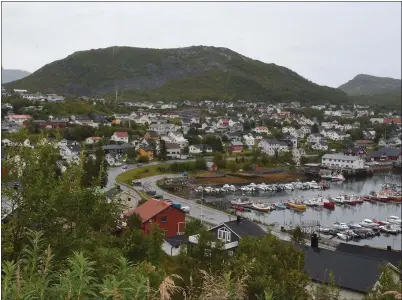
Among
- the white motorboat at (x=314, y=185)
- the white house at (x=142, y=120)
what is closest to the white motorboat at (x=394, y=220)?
the white motorboat at (x=314, y=185)

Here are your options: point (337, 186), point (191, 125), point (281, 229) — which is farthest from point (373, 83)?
point (281, 229)

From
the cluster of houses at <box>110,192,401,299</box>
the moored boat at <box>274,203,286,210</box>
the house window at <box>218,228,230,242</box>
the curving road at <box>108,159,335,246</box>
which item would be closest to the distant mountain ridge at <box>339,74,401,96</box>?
the curving road at <box>108,159,335,246</box>

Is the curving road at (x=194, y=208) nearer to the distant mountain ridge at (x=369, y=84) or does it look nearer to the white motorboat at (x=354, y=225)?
the white motorboat at (x=354, y=225)

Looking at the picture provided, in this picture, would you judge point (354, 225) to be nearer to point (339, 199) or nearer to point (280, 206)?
point (280, 206)

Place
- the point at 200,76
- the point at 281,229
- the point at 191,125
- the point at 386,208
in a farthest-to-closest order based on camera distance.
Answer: the point at 200,76 < the point at 191,125 < the point at 386,208 < the point at 281,229

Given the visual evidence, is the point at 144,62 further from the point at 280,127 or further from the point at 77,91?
the point at 280,127

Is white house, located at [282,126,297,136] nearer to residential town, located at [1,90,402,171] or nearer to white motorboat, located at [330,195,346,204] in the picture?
residential town, located at [1,90,402,171]

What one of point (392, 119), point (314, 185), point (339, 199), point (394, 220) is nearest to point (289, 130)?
point (392, 119)
